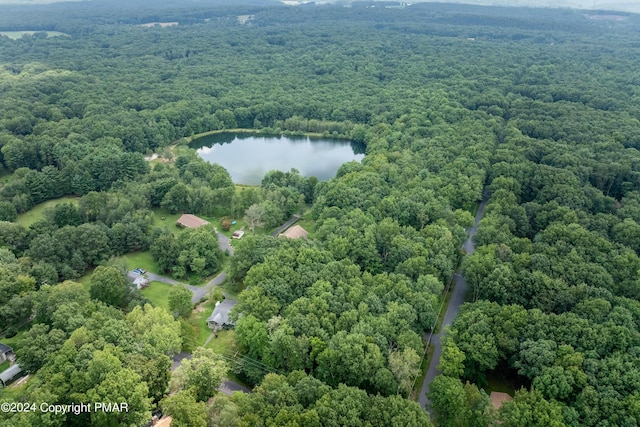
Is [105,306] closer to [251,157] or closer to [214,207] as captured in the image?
[214,207]

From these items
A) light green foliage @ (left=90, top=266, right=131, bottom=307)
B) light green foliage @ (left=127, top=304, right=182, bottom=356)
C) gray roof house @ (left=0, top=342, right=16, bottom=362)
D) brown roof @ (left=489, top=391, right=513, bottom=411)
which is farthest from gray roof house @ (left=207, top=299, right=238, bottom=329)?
brown roof @ (left=489, top=391, right=513, bottom=411)

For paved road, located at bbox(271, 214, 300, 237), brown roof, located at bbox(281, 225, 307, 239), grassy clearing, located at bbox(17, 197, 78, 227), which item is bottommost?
grassy clearing, located at bbox(17, 197, 78, 227)

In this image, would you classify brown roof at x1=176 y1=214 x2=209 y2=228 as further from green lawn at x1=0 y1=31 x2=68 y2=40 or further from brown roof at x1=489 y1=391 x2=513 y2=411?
green lawn at x1=0 y1=31 x2=68 y2=40

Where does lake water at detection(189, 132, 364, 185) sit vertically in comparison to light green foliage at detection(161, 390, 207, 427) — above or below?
below

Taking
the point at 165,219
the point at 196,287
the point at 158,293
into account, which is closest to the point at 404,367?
the point at 196,287

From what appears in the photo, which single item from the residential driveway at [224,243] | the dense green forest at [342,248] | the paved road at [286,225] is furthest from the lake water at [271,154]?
the residential driveway at [224,243]

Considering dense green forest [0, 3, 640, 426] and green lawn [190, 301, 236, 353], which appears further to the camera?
green lawn [190, 301, 236, 353]

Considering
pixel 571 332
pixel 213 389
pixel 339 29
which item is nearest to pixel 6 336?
pixel 213 389

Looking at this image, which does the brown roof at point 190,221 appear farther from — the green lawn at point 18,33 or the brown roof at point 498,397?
the green lawn at point 18,33
